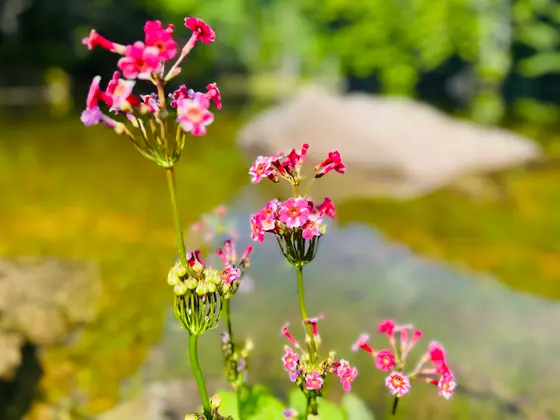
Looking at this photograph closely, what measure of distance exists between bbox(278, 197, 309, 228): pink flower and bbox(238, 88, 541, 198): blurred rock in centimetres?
972

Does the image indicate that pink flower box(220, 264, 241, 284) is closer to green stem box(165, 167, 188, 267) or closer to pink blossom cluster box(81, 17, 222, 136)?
green stem box(165, 167, 188, 267)

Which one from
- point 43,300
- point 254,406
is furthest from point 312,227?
point 43,300

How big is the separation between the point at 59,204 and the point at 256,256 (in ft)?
14.7

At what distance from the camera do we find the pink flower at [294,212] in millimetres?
2062

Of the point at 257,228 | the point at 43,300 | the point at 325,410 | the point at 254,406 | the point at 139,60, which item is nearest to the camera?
the point at 139,60

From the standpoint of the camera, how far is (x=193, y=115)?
182 centimetres

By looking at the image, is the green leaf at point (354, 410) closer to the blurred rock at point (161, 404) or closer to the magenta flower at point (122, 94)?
the blurred rock at point (161, 404)

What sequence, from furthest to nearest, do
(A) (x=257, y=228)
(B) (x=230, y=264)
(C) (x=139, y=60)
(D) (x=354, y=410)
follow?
(D) (x=354, y=410)
(B) (x=230, y=264)
(A) (x=257, y=228)
(C) (x=139, y=60)

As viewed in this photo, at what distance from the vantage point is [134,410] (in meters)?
3.73

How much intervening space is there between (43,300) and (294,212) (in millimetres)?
4622

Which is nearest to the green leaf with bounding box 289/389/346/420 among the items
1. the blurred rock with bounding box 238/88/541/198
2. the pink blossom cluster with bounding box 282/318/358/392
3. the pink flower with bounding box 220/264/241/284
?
the pink blossom cluster with bounding box 282/318/358/392

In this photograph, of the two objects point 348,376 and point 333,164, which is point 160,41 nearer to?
point 333,164

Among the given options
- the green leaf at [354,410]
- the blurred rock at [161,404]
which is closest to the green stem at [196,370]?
the green leaf at [354,410]

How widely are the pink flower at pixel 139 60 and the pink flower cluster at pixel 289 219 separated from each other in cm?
62
